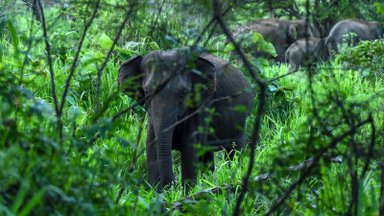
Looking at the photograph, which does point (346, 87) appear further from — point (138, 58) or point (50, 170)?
point (50, 170)

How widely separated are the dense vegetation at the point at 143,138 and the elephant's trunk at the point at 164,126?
191 mm

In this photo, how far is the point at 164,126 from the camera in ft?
23.0

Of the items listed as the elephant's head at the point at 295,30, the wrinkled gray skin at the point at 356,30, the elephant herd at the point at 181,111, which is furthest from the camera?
the elephant's head at the point at 295,30

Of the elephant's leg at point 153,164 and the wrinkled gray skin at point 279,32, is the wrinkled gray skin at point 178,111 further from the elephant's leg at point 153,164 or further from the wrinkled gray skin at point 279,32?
the wrinkled gray skin at point 279,32

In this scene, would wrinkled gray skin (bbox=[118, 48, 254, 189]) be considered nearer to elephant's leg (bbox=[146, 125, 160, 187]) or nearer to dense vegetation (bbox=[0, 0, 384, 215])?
elephant's leg (bbox=[146, 125, 160, 187])

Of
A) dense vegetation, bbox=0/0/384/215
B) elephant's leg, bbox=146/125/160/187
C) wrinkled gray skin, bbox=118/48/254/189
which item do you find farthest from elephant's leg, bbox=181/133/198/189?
elephant's leg, bbox=146/125/160/187

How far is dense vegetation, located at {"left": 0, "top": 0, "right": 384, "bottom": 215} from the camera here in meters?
3.50

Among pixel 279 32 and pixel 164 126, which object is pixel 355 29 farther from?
pixel 164 126

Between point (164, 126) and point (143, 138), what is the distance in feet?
5.57

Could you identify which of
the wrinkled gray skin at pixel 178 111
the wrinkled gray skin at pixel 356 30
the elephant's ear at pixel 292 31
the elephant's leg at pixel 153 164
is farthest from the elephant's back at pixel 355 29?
the elephant's leg at pixel 153 164

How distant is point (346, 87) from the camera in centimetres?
1142

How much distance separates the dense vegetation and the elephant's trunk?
0.63 feet

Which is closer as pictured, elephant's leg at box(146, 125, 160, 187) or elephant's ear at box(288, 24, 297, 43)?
elephant's leg at box(146, 125, 160, 187)

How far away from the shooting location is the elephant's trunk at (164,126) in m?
7.01
